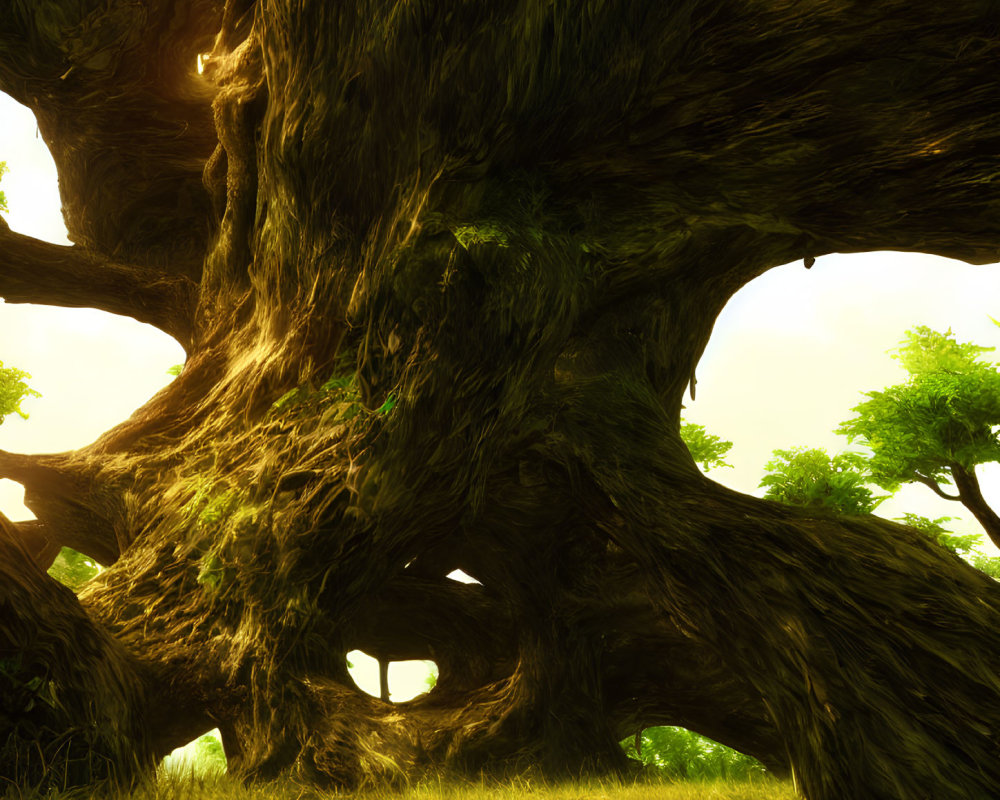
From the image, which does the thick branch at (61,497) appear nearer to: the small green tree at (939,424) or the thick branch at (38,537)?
the thick branch at (38,537)

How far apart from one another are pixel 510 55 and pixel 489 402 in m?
2.43

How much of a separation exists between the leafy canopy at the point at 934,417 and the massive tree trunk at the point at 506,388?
7.03 meters

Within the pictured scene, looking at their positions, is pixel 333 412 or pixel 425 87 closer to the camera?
pixel 425 87

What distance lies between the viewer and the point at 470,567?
336 inches

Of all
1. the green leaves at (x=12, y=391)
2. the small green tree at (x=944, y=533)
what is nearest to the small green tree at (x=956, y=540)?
the small green tree at (x=944, y=533)

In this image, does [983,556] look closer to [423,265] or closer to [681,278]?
[681,278]

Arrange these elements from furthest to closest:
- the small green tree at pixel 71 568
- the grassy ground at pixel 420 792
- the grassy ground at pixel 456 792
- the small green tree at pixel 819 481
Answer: the small green tree at pixel 71 568, the small green tree at pixel 819 481, the grassy ground at pixel 456 792, the grassy ground at pixel 420 792

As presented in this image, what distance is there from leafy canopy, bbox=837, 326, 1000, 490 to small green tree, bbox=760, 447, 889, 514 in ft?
2.95

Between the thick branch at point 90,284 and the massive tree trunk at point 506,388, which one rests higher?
the thick branch at point 90,284

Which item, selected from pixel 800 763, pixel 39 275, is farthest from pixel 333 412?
pixel 39 275

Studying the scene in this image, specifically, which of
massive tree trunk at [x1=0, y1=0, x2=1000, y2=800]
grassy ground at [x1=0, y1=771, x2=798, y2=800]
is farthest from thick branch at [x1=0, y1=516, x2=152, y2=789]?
grassy ground at [x1=0, y1=771, x2=798, y2=800]

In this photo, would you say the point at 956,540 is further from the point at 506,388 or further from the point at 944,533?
the point at 506,388

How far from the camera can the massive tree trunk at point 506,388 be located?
4.14 m

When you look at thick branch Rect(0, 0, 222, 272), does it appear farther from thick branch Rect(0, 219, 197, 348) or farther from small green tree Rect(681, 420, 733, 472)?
small green tree Rect(681, 420, 733, 472)
